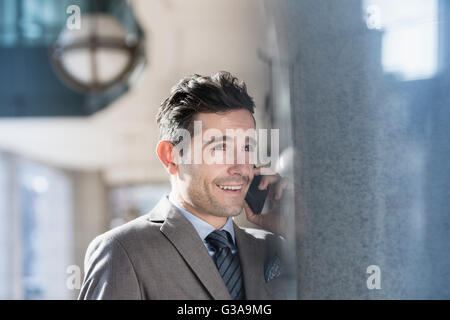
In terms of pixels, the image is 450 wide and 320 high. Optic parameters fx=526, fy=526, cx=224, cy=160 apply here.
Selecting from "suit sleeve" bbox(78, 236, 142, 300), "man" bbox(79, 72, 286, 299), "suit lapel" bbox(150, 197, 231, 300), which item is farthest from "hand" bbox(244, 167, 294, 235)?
"suit sleeve" bbox(78, 236, 142, 300)

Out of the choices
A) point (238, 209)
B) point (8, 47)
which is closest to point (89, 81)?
point (8, 47)

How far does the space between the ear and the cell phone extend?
35 cm

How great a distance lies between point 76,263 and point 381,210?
4.95 feet

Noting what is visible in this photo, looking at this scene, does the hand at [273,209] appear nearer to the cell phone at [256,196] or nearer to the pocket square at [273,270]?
the cell phone at [256,196]

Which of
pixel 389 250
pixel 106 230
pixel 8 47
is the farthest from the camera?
pixel 8 47

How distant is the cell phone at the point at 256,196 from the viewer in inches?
93.2

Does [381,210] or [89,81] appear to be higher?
[89,81]

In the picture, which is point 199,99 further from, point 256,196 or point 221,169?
point 256,196

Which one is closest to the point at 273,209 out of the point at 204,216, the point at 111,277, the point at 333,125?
the point at 204,216

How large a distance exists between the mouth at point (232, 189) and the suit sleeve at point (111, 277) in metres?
0.50

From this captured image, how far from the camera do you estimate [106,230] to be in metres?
2.64

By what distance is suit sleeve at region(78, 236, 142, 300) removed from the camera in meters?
2.13

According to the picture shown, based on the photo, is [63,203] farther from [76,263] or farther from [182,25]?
[182,25]

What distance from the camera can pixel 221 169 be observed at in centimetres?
230
